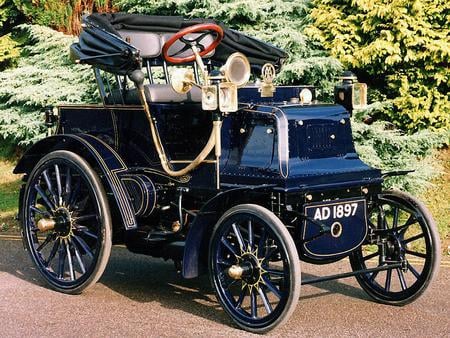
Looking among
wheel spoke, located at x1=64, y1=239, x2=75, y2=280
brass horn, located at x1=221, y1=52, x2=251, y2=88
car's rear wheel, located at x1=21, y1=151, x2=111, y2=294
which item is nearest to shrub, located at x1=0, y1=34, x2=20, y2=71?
car's rear wheel, located at x1=21, y1=151, x2=111, y2=294

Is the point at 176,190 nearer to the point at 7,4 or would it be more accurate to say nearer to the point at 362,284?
the point at 362,284

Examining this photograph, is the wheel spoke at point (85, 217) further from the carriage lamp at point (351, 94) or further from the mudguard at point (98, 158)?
the carriage lamp at point (351, 94)

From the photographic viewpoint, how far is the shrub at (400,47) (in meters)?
9.20

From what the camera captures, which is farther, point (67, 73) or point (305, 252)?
point (67, 73)

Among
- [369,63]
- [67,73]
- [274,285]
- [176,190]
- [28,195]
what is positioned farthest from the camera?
[67,73]

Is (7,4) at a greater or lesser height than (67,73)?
greater

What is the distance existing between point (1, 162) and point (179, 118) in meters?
7.81

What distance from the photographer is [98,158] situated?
6.01m

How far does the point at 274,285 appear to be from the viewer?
5.11 meters

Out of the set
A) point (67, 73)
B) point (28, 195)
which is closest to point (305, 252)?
point (28, 195)

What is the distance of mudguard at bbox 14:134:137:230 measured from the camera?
19.1 ft

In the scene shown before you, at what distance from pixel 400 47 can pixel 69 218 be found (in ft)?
16.1

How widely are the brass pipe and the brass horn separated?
31cm

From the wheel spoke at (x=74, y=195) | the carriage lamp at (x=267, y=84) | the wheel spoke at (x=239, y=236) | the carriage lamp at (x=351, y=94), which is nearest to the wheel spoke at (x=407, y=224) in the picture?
the carriage lamp at (x=351, y=94)
